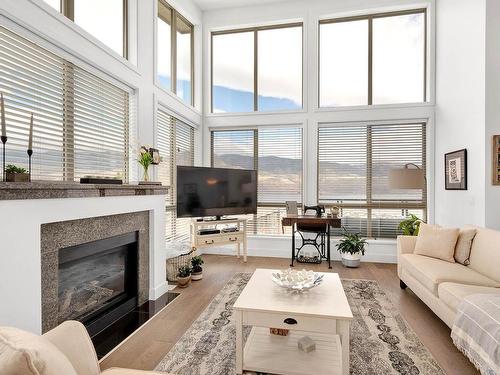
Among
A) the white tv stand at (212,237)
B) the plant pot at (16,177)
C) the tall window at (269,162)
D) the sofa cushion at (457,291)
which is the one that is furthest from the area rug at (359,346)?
the tall window at (269,162)

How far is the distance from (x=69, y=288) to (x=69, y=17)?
232 cm

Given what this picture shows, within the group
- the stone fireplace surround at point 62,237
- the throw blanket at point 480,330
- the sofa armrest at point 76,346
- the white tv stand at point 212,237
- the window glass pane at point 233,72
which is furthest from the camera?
the window glass pane at point 233,72

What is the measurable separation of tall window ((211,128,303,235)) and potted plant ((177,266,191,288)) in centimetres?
187

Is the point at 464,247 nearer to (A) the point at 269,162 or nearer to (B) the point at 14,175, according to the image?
(A) the point at 269,162

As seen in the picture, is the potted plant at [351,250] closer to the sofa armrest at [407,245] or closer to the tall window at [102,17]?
the sofa armrest at [407,245]

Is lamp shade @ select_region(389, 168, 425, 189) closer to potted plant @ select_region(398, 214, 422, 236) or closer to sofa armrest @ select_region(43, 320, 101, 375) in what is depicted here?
potted plant @ select_region(398, 214, 422, 236)

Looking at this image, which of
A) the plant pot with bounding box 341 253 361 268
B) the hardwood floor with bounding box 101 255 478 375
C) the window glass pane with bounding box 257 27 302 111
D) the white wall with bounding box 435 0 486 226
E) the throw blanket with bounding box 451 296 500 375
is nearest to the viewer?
the throw blanket with bounding box 451 296 500 375

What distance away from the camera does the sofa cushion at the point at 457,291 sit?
7.03ft

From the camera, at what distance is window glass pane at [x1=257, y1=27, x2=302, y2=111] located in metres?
5.09

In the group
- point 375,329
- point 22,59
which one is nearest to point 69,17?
point 22,59

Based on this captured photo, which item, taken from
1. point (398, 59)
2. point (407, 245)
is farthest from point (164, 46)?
point (407, 245)

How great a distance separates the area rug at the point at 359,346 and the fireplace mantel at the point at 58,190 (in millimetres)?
1308

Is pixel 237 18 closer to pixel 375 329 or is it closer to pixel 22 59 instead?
pixel 22 59

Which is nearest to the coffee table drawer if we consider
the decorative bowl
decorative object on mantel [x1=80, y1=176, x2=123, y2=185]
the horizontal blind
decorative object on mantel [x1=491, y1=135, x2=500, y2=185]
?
the decorative bowl
